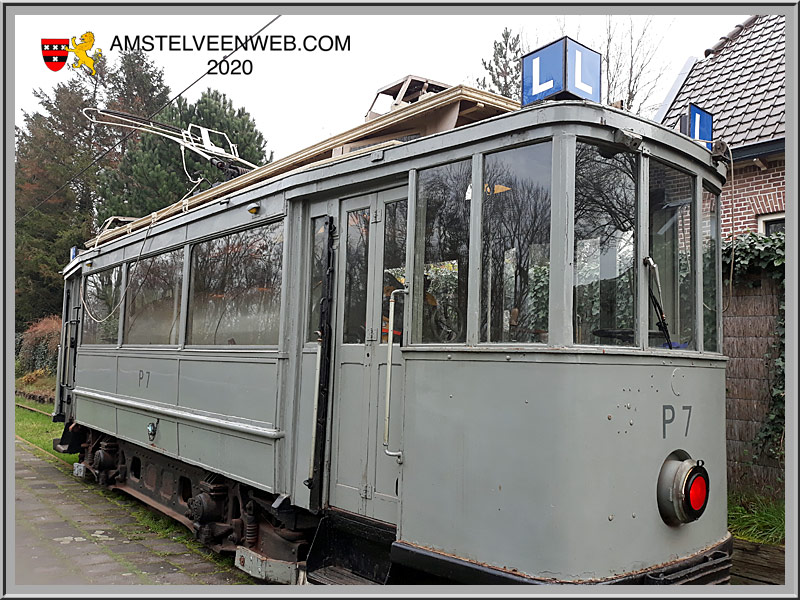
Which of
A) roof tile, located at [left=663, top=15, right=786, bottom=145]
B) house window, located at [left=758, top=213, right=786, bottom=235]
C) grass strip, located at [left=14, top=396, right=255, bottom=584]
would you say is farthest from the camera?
roof tile, located at [left=663, top=15, right=786, bottom=145]

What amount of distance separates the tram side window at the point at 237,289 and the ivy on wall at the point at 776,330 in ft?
14.4

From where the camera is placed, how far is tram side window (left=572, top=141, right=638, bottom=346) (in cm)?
374

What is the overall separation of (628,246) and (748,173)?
5.54m

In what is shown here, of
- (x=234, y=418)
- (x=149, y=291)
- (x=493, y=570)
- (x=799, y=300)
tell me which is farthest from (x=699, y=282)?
(x=149, y=291)

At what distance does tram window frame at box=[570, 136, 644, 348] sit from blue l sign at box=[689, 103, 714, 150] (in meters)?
0.88

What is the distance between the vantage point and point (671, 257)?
14.0 ft

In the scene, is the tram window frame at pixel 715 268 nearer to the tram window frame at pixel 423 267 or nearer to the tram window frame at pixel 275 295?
the tram window frame at pixel 423 267

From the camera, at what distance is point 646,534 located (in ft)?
12.2

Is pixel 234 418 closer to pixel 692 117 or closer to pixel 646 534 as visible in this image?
pixel 646 534

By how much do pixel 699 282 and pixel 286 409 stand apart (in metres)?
2.96


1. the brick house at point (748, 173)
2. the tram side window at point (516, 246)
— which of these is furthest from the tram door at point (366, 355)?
the brick house at point (748, 173)

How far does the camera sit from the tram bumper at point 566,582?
3621 mm

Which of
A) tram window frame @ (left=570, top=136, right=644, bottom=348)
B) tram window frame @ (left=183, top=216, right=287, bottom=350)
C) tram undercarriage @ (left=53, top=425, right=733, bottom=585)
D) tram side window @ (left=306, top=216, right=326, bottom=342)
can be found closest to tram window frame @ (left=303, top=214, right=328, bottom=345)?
tram side window @ (left=306, top=216, right=326, bottom=342)

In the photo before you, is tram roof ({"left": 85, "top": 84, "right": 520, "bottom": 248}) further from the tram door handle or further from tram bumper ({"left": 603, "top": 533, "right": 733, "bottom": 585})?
tram bumper ({"left": 603, "top": 533, "right": 733, "bottom": 585})
